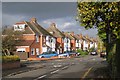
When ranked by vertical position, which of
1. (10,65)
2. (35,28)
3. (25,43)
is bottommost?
(10,65)

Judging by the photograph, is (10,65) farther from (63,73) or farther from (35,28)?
(35,28)

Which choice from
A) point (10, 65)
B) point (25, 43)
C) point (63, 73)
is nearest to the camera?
point (63, 73)

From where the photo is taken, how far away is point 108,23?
16.8m

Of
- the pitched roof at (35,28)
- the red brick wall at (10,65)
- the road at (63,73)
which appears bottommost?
the road at (63,73)

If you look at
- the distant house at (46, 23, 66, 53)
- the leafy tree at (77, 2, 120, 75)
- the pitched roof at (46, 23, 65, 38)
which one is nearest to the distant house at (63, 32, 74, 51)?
the distant house at (46, 23, 66, 53)

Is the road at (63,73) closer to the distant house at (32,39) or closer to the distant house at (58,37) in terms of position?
the distant house at (32,39)

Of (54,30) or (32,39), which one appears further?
(54,30)

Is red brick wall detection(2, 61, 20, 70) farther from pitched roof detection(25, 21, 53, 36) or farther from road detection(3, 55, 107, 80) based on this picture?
pitched roof detection(25, 21, 53, 36)

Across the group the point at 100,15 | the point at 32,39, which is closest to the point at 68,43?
the point at 32,39

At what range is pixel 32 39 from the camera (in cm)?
7450

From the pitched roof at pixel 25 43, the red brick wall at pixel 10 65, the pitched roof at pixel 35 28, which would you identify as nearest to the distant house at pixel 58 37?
the pitched roof at pixel 35 28

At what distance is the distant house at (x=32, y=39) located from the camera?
71062mm

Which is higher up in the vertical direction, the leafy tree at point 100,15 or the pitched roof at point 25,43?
the pitched roof at point 25,43

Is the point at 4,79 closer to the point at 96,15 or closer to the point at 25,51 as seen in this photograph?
the point at 96,15
